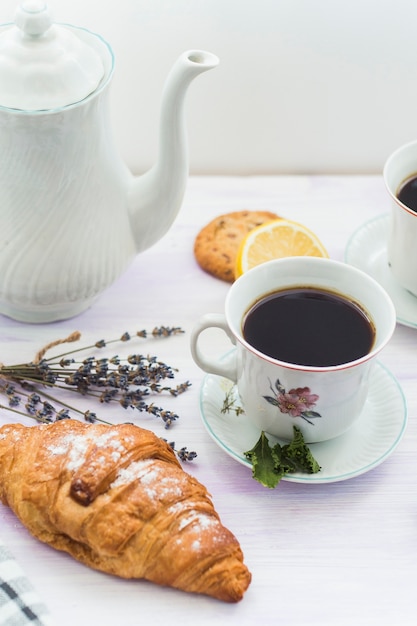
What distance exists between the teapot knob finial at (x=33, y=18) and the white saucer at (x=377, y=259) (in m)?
0.60

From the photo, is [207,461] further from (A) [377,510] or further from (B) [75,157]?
(B) [75,157]

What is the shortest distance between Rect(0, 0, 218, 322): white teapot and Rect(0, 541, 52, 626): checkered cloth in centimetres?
41

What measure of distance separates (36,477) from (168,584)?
193 mm

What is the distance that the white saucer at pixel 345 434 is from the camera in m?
1.09

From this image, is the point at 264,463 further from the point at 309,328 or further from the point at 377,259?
the point at 377,259

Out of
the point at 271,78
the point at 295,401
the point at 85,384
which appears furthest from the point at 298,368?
the point at 271,78

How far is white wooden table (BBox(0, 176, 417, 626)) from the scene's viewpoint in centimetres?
96

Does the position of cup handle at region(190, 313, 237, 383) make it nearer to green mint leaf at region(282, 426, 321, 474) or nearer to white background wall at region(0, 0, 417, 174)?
green mint leaf at region(282, 426, 321, 474)

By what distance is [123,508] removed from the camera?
0.97 meters

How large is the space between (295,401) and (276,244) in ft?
1.25

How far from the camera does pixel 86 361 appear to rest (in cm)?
122

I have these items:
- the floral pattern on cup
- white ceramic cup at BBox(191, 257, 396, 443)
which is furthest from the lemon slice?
the floral pattern on cup

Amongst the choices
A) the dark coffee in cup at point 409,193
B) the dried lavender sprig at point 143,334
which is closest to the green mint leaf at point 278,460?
the dried lavender sprig at point 143,334

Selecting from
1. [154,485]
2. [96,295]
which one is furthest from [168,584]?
[96,295]
